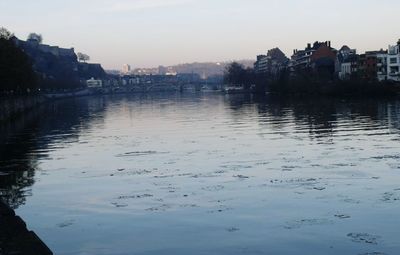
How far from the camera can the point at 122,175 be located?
80.1 ft

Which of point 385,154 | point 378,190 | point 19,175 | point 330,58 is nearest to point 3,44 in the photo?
point 19,175

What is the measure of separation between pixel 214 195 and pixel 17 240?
878 cm

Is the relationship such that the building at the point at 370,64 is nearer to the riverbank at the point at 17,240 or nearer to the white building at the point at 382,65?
the white building at the point at 382,65

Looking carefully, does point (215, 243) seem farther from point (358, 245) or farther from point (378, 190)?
point (378, 190)

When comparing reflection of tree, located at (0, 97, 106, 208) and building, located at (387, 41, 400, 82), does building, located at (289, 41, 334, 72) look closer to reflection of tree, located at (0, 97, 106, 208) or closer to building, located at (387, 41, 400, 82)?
building, located at (387, 41, 400, 82)

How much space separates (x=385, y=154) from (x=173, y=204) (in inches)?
515

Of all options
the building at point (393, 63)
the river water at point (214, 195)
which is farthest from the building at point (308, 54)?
the river water at point (214, 195)

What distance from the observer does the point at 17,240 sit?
11.4 meters

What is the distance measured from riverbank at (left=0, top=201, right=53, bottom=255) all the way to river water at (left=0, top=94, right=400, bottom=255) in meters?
1.43

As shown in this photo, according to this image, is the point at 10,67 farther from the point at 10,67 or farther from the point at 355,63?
the point at 355,63

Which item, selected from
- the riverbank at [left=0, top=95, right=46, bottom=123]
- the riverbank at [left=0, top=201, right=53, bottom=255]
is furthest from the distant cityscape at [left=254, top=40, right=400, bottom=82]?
the riverbank at [left=0, top=201, right=53, bottom=255]

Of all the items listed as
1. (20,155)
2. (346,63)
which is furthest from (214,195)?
(346,63)

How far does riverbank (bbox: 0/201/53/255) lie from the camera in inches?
419

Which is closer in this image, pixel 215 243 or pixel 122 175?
pixel 215 243
